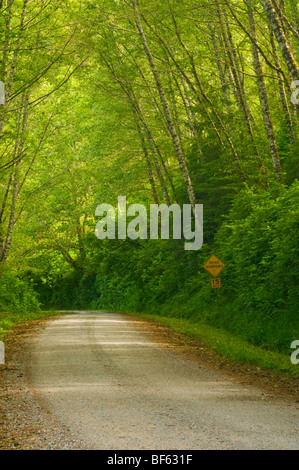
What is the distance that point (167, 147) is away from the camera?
27.8m

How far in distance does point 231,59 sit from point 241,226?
8186mm

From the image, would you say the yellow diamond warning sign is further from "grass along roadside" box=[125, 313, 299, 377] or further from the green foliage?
the green foliage

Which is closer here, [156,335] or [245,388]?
[245,388]

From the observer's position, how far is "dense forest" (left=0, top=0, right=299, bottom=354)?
650 inches

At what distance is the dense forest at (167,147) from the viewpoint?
1650cm

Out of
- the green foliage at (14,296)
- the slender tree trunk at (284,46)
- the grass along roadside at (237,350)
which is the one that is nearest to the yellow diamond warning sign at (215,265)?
the grass along roadside at (237,350)

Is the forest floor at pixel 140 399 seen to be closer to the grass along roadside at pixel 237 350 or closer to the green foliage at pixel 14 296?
the grass along roadside at pixel 237 350

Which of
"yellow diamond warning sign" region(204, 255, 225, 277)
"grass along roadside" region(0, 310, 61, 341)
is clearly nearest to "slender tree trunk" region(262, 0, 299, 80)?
"yellow diamond warning sign" region(204, 255, 225, 277)

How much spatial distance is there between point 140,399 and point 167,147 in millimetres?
20478

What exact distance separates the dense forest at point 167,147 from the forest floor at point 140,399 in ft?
10.4

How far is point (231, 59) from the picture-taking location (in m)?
23.6

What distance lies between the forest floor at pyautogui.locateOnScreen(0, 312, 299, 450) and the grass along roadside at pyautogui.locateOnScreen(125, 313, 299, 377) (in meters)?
0.30

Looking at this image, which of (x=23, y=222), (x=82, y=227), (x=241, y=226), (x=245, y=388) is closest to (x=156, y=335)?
(x=241, y=226)

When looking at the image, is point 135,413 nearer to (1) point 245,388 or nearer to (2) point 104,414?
(2) point 104,414
